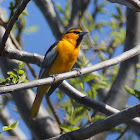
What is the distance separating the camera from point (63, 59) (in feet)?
13.6

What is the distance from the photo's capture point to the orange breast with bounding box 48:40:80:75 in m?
4.17

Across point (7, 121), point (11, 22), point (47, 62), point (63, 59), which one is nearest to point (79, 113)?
point (47, 62)

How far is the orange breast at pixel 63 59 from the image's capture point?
4168 millimetres

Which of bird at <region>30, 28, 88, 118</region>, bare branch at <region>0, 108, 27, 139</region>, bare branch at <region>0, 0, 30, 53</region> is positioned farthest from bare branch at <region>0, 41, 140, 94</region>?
bare branch at <region>0, 108, 27, 139</region>

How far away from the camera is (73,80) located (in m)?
3.96

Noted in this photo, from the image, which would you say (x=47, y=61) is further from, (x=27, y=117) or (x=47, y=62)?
(x=27, y=117)

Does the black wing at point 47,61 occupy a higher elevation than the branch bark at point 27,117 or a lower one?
higher

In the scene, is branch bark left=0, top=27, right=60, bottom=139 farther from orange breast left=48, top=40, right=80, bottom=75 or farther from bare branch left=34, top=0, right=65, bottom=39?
bare branch left=34, top=0, right=65, bottom=39

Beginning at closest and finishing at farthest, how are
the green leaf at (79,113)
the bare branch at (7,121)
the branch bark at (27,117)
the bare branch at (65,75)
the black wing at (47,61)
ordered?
the bare branch at (65,75), the green leaf at (79,113), the black wing at (47,61), the branch bark at (27,117), the bare branch at (7,121)

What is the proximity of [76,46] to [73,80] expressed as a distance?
0.60 metres

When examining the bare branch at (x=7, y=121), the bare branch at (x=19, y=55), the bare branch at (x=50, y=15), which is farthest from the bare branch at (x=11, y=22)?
the bare branch at (x=7, y=121)

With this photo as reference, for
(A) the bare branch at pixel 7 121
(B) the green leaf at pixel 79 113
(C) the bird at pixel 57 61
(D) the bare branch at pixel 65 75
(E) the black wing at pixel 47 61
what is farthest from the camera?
(A) the bare branch at pixel 7 121

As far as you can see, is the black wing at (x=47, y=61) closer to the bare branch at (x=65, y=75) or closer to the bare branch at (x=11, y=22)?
the bare branch at (x=11, y=22)

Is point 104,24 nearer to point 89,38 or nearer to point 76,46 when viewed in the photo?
point 89,38
